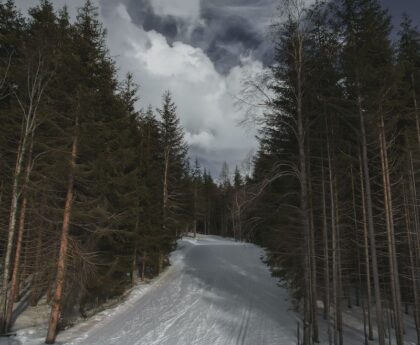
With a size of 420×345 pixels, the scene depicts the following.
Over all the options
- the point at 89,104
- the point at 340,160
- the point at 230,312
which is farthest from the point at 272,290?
the point at 89,104

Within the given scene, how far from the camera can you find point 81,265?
12.4 m

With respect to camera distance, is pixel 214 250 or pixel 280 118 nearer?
pixel 280 118

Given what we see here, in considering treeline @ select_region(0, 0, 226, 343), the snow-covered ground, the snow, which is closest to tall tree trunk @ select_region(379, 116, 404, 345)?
the snow

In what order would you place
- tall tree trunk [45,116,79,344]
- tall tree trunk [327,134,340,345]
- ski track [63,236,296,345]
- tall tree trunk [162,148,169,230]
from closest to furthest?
tall tree trunk [45,116,79,344], ski track [63,236,296,345], tall tree trunk [327,134,340,345], tall tree trunk [162,148,169,230]

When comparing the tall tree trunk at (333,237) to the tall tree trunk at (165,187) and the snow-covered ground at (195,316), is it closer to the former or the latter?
the snow-covered ground at (195,316)

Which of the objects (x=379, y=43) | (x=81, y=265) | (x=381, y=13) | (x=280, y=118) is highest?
(x=381, y=13)

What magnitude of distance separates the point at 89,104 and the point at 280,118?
7290 mm

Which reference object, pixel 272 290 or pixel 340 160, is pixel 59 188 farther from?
pixel 272 290

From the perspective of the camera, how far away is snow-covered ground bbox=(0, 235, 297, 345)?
11758 mm

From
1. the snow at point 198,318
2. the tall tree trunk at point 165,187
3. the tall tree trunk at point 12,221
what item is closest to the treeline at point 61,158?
the tall tree trunk at point 12,221

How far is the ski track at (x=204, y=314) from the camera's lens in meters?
11.9

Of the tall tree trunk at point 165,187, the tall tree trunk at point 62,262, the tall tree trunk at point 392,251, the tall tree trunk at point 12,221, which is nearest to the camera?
the tall tree trunk at point 12,221

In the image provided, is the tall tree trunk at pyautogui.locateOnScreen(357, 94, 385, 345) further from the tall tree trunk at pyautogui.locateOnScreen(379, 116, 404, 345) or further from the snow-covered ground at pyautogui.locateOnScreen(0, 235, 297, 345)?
the snow-covered ground at pyautogui.locateOnScreen(0, 235, 297, 345)

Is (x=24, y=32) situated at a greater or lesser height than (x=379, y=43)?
greater
